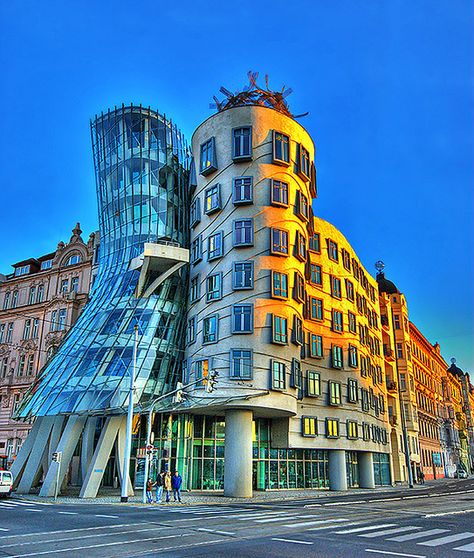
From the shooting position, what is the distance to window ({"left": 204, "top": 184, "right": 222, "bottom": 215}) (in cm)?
4181

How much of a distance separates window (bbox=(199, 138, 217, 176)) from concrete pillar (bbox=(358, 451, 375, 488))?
29615 millimetres

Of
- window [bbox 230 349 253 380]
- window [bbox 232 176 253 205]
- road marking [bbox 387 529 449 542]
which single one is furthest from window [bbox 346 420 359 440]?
road marking [bbox 387 529 449 542]

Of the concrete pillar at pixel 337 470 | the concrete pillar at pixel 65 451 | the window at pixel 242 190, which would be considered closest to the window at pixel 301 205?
the window at pixel 242 190

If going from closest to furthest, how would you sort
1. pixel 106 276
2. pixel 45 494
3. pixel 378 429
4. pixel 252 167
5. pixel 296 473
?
pixel 45 494
pixel 252 167
pixel 296 473
pixel 106 276
pixel 378 429

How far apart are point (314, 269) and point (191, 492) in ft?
70.5

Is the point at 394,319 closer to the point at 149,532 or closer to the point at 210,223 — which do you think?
the point at 210,223

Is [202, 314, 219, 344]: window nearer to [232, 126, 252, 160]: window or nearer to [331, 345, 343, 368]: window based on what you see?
[232, 126, 252, 160]: window

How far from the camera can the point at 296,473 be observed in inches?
1784

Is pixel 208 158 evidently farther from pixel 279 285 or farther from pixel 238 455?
pixel 238 455

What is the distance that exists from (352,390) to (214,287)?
17.3 meters

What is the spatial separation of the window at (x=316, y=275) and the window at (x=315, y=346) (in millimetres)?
4838

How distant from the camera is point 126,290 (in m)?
44.5

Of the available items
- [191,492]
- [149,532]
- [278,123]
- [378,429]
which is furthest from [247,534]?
[378,429]

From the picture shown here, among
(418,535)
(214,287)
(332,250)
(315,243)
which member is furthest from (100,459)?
(332,250)
